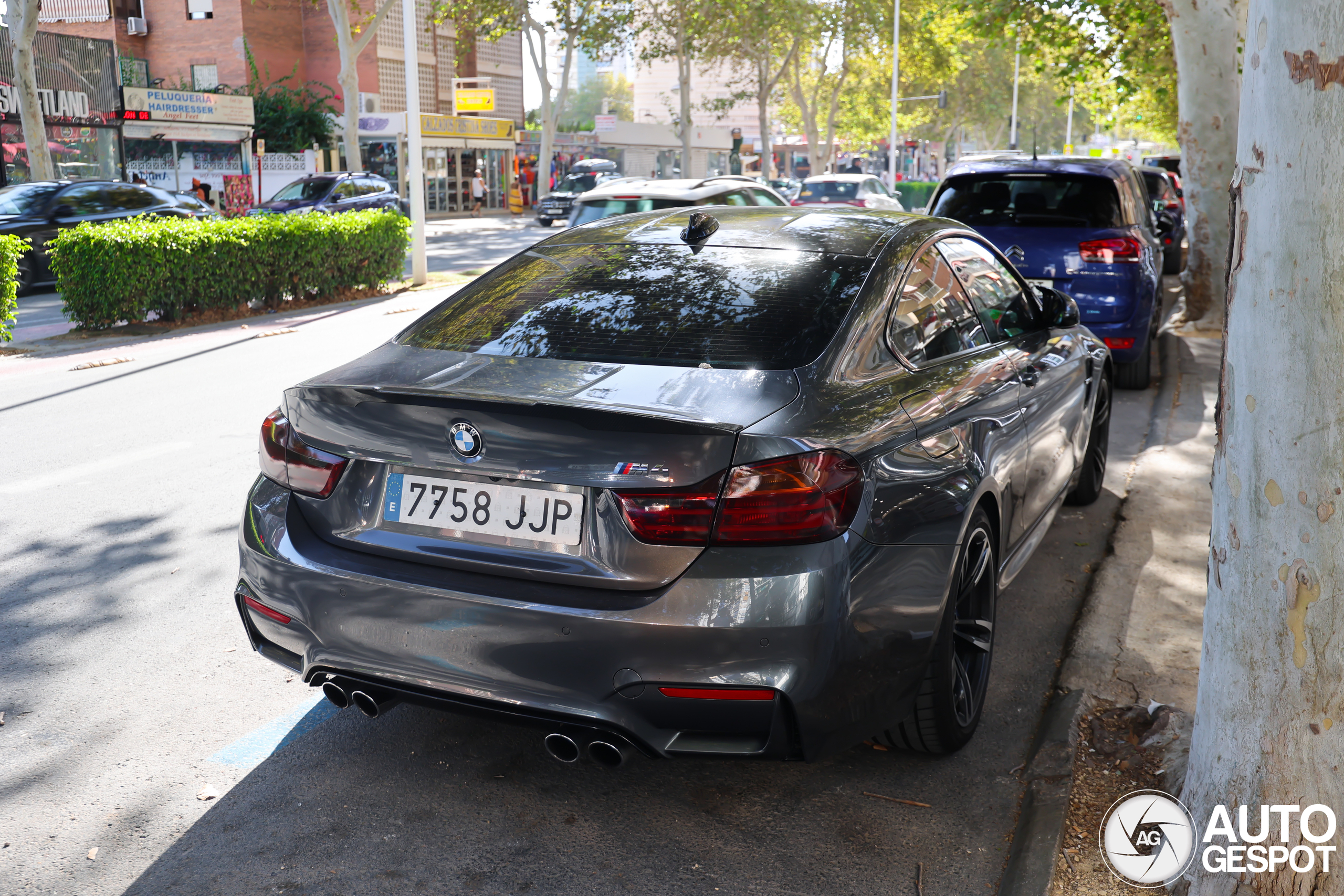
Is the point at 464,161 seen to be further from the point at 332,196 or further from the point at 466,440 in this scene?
the point at 466,440

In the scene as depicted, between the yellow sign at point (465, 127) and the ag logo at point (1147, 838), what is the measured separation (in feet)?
138

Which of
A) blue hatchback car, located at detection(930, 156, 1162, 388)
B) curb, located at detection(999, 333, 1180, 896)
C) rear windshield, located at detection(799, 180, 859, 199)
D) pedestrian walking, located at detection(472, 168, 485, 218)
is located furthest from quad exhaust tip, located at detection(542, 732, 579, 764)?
pedestrian walking, located at detection(472, 168, 485, 218)

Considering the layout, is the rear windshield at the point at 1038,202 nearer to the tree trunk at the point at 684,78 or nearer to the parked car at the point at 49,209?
the parked car at the point at 49,209

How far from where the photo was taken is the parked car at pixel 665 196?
40.9ft

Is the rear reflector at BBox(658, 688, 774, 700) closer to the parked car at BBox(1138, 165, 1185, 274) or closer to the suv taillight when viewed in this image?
the suv taillight

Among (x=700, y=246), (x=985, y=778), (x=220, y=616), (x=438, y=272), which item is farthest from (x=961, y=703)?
(x=438, y=272)

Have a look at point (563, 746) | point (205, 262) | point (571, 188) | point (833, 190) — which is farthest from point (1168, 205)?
point (571, 188)

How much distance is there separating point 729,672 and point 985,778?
1160 millimetres

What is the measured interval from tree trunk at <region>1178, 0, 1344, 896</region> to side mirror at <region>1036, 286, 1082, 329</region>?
2.20 m

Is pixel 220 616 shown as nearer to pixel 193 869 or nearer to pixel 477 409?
pixel 193 869

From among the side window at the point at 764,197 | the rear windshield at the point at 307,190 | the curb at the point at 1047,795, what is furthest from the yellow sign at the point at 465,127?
the curb at the point at 1047,795

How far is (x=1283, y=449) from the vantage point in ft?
7.84

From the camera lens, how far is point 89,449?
7242 mm

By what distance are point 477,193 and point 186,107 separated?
1382cm
